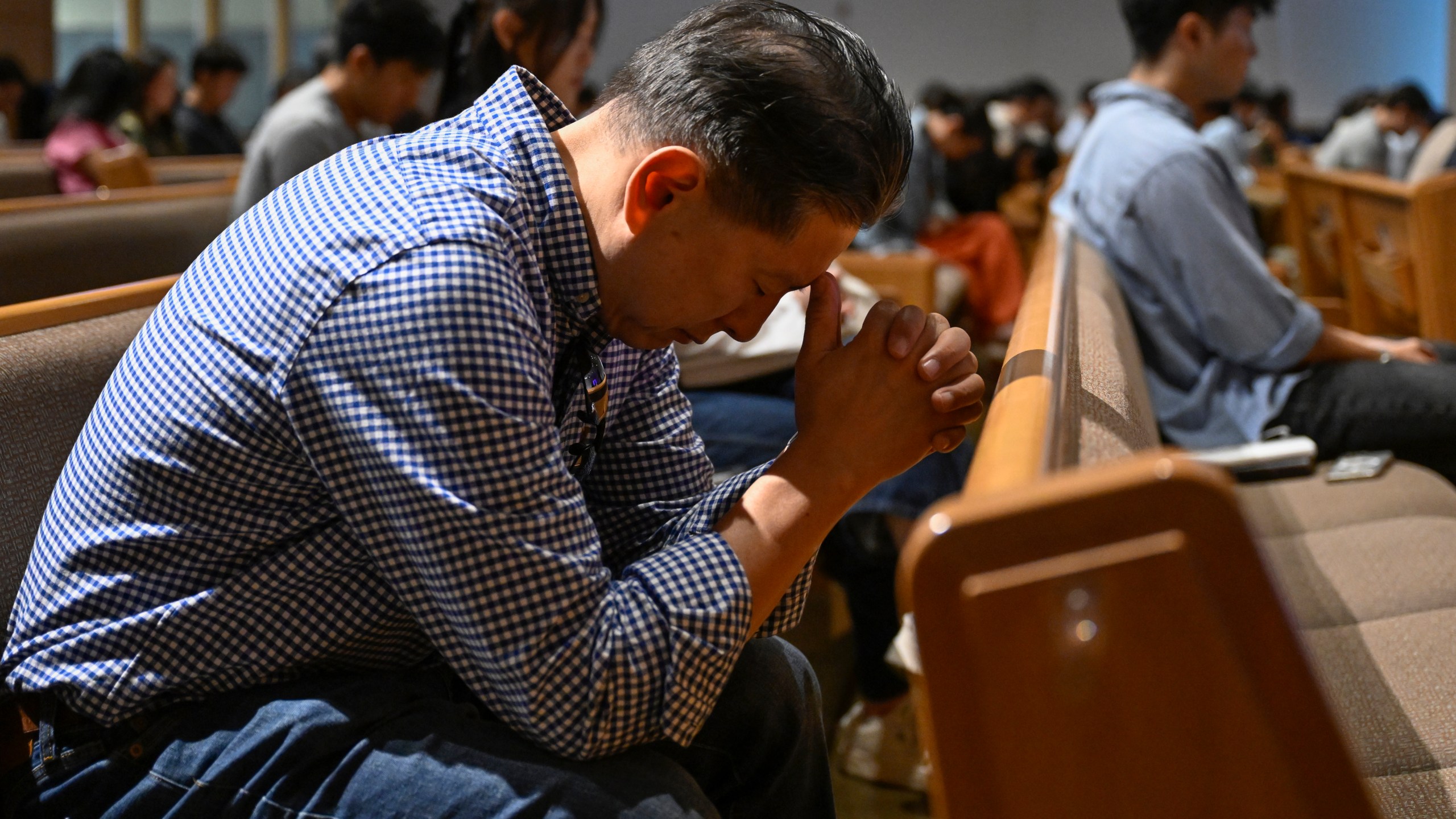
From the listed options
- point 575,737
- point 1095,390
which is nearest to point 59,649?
point 575,737

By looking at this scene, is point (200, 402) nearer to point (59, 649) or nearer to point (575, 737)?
point (59, 649)

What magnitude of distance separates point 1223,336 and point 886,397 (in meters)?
1.33

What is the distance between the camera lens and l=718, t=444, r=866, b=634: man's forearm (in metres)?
0.77

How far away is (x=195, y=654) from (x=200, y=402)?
0.54 ft

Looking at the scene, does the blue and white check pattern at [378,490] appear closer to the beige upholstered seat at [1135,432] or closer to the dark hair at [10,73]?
the beige upholstered seat at [1135,432]

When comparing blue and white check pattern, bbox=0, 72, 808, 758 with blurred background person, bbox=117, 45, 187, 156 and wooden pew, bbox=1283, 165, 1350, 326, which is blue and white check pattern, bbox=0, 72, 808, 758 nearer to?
wooden pew, bbox=1283, 165, 1350, 326

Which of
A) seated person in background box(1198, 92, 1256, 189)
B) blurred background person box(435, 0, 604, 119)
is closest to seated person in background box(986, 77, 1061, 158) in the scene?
seated person in background box(1198, 92, 1256, 189)

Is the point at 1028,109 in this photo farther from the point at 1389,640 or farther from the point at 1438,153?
the point at 1389,640

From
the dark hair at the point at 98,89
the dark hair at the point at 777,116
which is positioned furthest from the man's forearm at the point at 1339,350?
the dark hair at the point at 98,89

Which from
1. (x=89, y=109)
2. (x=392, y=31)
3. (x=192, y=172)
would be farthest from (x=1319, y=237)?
(x=89, y=109)

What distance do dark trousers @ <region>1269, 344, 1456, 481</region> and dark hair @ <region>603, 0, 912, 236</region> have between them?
4.60ft

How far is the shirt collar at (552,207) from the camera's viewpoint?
0.81 m

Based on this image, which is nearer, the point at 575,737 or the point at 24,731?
the point at 575,737

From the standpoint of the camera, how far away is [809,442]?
83 centimetres
